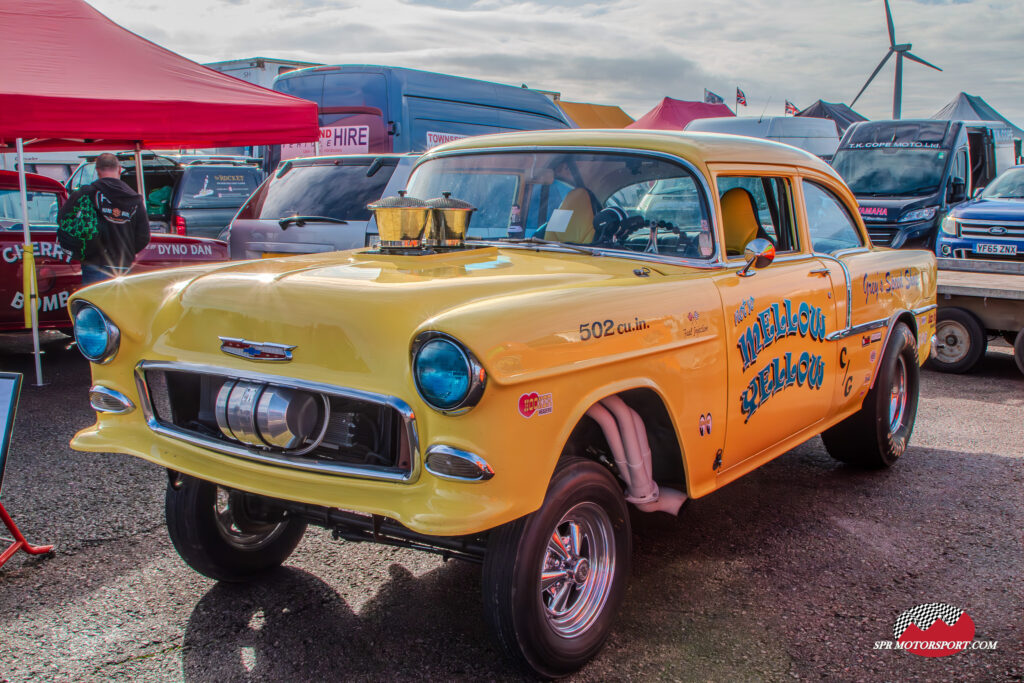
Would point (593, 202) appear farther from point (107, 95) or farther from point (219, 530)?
point (107, 95)

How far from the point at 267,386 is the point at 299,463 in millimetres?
254

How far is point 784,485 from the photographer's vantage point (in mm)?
4895

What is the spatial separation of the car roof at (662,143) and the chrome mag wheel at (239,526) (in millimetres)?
1920

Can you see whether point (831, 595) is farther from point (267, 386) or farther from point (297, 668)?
point (267, 386)

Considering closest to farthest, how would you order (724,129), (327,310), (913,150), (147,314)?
1. (327,310)
2. (147,314)
3. (913,150)
4. (724,129)

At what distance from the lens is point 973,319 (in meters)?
7.79

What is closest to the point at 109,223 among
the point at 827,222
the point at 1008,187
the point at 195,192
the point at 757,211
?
the point at 757,211

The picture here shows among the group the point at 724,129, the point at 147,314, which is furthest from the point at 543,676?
the point at 724,129

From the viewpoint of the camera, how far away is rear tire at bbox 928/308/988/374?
25.6ft

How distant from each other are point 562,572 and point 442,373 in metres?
0.88

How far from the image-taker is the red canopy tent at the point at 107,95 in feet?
22.9

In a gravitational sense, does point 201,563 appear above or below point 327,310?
below

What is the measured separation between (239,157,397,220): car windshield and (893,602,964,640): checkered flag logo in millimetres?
5236

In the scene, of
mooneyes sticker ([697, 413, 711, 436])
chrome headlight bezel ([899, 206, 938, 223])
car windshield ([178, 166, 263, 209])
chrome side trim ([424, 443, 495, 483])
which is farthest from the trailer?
car windshield ([178, 166, 263, 209])
